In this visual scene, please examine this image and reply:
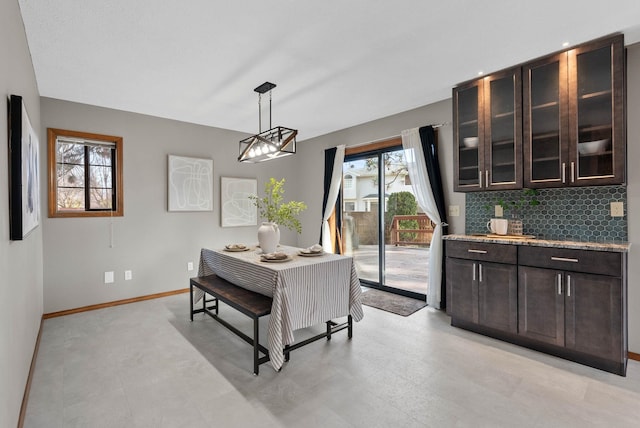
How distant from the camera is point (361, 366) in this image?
2436 millimetres

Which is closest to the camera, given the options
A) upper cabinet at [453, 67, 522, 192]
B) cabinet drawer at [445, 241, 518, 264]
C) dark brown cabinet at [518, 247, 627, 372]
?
dark brown cabinet at [518, 247, 627, 372]

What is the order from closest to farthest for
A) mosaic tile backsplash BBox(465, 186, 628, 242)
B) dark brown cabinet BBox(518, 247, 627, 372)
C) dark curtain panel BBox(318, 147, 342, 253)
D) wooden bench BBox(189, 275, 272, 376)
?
dark brown cabinet BBox(518, 247, 627, 372)
wooden bench BBox(189, 275, 272, 376)
mosaic tile backsplash BBox(465, 186, 628, 242)
dark curtain panel BBox(318, 147, 342, 253)

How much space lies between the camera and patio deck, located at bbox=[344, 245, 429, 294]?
422 centimetres

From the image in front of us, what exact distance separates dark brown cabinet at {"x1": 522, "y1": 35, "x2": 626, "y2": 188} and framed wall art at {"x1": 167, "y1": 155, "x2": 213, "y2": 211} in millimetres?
4120

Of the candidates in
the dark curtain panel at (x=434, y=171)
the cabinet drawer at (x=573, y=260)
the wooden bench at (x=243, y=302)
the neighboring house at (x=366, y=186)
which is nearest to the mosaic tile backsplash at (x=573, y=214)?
the cabinet drawer at (x=573, y=260)

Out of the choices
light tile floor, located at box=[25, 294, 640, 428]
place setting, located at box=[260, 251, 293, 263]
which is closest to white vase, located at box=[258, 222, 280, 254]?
place setting, located at box=[260, 251, 293, 263]

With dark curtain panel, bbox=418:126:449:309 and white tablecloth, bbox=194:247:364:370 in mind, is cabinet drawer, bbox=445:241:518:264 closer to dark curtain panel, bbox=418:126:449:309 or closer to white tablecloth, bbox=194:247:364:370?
dark curtain panel, bbox=418:126:449:309

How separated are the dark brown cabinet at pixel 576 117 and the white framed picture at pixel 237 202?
12.8ft

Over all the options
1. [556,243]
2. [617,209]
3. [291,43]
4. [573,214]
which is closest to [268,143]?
[291,43]

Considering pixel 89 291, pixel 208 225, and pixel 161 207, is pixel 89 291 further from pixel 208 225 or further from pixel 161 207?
pixel 208 225

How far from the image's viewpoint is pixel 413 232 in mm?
4312

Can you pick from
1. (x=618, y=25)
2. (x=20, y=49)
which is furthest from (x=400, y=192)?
(x=20, y=49)

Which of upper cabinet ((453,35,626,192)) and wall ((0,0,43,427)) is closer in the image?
wall ((0,0,43,427))

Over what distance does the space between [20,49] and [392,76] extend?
2.91 m
